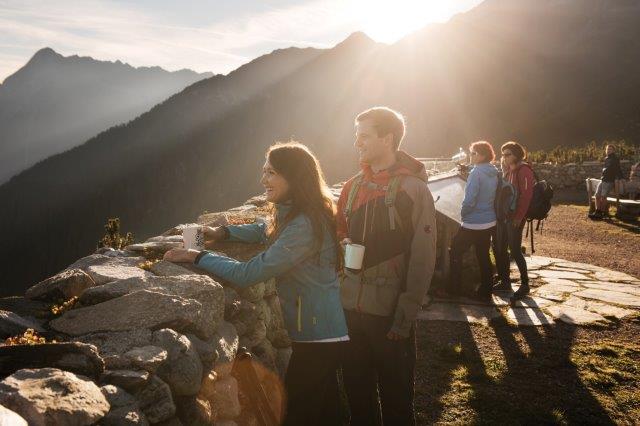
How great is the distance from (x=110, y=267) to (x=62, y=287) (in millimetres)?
465

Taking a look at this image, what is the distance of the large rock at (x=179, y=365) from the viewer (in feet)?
7.14

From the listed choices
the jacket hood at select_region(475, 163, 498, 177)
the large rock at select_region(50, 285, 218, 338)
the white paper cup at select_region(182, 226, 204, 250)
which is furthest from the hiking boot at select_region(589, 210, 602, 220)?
the large rock at select_region(50, 285, 218, 338)

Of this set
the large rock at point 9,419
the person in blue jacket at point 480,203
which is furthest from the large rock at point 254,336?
the person in blue jacket at point 480,203

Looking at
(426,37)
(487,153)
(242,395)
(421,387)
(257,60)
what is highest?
(257,60)

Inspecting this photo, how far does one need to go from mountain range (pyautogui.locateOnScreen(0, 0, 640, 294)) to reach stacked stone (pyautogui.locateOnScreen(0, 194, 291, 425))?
4762cm

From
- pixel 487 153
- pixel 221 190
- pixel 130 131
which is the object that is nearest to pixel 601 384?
pixel 487 153

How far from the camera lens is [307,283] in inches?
94.7

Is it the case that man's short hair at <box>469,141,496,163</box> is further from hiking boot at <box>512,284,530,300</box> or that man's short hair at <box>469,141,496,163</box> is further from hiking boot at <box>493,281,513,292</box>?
hiking boot at <box>493,281,513,292</box>

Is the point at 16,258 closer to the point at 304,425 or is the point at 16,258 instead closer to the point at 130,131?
the point at 130,131

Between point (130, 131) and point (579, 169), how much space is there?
113956mm

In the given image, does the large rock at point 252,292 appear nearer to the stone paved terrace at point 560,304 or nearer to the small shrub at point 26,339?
the small shrub at point 26,339

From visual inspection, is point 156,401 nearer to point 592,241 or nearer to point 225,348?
point 225,348

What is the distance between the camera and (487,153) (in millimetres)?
6105

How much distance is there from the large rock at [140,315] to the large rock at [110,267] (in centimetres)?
39
